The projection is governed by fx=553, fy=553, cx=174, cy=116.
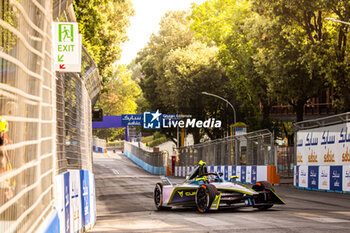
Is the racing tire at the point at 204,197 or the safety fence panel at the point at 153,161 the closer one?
the racing tire at the point at 204,197

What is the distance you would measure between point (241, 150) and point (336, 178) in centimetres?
1169

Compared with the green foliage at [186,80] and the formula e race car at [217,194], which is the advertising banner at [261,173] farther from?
the green foliage at [186,80]

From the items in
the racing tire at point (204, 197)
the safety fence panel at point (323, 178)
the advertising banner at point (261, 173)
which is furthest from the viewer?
the advertising banner at point (261, 173)

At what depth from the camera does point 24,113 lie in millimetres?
2904

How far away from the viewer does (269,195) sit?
13.5 m

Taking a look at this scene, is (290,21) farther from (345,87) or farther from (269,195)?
(269,195)

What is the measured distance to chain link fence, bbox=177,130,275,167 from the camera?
29.0m

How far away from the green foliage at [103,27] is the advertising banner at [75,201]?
16425 millimetres

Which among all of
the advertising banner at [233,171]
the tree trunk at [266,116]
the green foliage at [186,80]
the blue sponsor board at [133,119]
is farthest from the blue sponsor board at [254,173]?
the blue sponsor board at [133,119]

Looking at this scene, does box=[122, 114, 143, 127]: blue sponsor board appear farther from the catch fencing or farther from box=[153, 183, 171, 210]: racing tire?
the catch fencing

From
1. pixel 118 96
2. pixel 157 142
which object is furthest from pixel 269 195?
pixel 118 96

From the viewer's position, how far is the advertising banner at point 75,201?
7176 mm

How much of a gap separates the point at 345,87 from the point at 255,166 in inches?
252

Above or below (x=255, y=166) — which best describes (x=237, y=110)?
above
